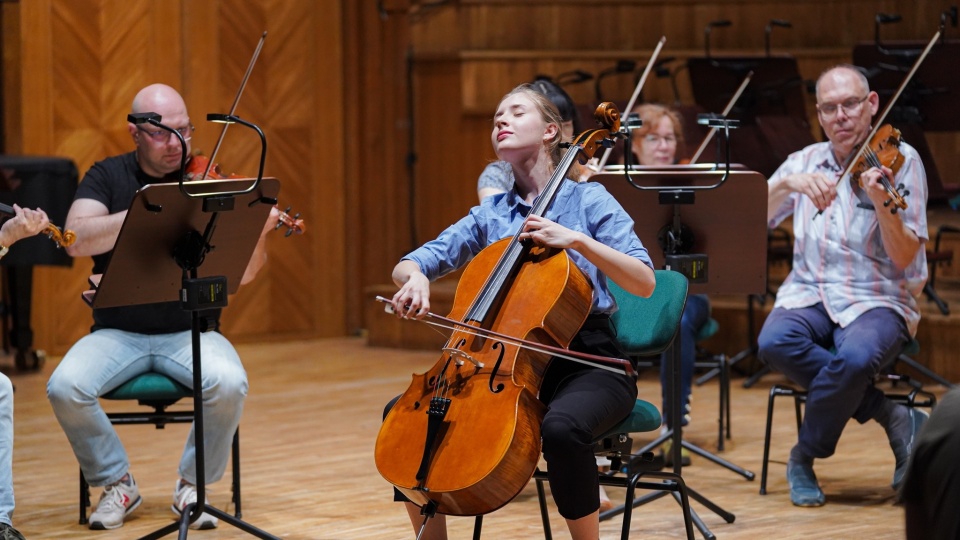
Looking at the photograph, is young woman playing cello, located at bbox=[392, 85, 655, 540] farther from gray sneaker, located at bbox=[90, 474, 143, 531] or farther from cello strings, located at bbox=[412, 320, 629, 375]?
gray sneaker, located at bbox=[90, 474, 143, 531]

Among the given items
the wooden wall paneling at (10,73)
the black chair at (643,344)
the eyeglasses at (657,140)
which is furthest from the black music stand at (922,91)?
the wooden wall paneling at (10,73)

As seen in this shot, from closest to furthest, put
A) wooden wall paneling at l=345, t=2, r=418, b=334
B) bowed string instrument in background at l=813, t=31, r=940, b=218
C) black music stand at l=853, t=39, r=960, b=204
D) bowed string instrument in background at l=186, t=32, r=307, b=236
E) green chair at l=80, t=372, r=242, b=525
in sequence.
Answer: bowed string instrument in background at l=186, t=32, r=307, b=236, green chair at l=80, t=372, r=242, b=525, bowed string instrument in background at l=813, t=31, r=940, b=218, black music stand at l=853, t=39, r=960, b=204, wooden wall paneling at l=345, t=2, r=418, b=334

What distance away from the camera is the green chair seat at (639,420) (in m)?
2.85

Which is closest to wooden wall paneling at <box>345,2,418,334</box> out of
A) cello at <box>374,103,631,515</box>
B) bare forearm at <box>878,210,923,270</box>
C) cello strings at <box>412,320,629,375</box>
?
bare forearm at <box>878,210,923,270</box>

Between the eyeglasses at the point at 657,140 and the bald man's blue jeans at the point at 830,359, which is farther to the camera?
the eyeglasses at the point at 657,140

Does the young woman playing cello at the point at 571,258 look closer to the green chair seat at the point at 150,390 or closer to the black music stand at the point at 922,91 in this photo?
the green chair seat at the point at 150,390

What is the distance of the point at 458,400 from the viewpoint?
2521mm

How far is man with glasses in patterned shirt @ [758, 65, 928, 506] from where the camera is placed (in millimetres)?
3666

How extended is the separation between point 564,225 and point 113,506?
4.98 feet

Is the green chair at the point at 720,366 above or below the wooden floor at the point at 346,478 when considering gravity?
above

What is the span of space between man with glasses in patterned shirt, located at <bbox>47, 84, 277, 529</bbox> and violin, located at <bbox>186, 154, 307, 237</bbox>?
0.24 ft

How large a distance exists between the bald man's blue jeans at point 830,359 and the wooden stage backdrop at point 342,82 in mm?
3335

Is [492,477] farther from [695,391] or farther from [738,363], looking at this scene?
[738,363]

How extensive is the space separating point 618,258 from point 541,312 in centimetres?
21
